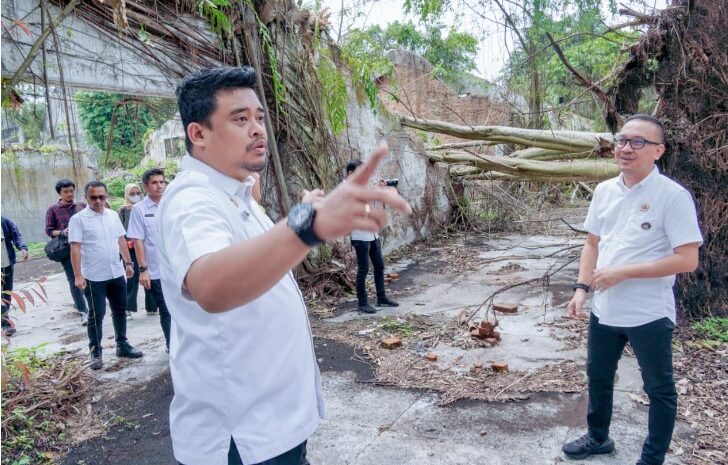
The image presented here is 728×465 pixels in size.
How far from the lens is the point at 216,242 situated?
1.27 m

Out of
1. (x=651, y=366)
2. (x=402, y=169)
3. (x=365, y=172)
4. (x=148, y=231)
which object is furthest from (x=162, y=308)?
(x=402, y=169)

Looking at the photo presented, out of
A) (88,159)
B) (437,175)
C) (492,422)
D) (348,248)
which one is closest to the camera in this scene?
(492,422)

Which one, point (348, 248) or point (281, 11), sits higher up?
point (281, 11)

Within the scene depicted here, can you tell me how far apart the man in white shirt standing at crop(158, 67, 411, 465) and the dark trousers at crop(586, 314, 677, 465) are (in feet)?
5.97

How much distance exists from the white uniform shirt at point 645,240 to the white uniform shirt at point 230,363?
1.82 meters

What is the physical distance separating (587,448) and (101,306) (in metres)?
4.30

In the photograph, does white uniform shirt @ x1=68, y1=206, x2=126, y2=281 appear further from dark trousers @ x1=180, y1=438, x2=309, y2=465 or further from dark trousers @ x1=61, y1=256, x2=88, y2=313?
dark trousers @ x1=180, y1=438, x2=309, y2=465

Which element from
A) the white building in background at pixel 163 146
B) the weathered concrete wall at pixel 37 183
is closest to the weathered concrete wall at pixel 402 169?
the weathered concrete wall at pixel 37 183

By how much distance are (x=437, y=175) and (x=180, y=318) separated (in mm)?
10013

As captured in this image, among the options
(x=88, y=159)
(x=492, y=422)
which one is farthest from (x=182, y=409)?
(x=88, y=159)

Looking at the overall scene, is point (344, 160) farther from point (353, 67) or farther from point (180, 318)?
point (180, 318)

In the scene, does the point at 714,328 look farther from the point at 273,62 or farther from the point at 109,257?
the point at 109,257

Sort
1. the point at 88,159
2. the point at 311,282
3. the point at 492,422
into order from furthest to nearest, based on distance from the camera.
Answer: the point at 88,159, the point at 311,282, the point at 492,422

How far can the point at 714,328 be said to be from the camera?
15.4 ft
